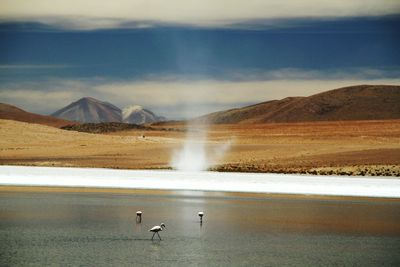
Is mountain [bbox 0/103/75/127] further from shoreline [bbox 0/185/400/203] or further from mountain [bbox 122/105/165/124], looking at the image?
shoreline [bbox 0/185/400/203]

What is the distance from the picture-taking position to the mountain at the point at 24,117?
3022cm

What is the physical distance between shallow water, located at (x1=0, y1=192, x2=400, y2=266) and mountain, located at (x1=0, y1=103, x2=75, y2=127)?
11.2 metres

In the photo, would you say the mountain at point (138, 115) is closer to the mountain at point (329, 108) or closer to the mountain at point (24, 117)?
the mountain at point (329, 108)

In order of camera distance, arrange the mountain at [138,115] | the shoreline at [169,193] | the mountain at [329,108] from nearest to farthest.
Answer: the shoreline at [169,193], the mountain at [138,115], the mountain at [329,108]

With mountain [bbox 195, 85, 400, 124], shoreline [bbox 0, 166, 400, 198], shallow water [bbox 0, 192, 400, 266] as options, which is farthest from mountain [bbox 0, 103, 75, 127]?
shallow water [bbox 0, 192, 400, 266]

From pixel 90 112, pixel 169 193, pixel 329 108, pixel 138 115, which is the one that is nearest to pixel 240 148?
pixel 138 115

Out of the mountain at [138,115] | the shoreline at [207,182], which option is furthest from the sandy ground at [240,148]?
Result: the shoreline at [207,182]

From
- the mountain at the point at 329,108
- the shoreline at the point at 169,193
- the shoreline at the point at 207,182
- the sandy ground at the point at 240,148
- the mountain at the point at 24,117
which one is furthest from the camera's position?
the mountain at the point at 329,108

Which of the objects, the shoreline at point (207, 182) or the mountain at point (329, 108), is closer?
the shoreline at point (207, 182)

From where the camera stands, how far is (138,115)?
1233 inches

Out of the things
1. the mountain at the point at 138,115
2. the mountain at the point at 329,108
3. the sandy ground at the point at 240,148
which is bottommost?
the sandy ground at the point at 240,148

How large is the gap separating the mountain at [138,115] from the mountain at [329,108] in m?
2.09

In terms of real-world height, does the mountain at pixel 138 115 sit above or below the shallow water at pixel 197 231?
above

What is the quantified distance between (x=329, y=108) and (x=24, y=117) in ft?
44.7
